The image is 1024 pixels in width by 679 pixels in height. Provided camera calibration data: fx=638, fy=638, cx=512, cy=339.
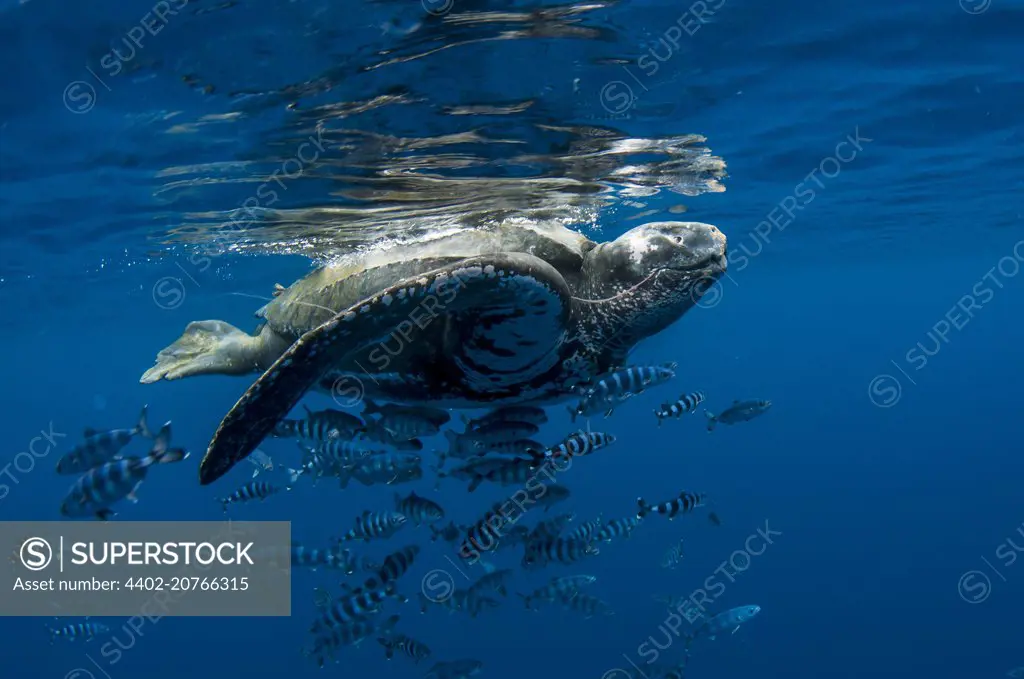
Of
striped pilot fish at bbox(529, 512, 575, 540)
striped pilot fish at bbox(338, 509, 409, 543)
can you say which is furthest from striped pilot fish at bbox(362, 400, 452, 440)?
striped pilot fish at bbox(529, 512, 575, 540)

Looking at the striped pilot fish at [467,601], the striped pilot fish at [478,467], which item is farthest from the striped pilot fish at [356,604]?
the striped pilot fish at [478,467]

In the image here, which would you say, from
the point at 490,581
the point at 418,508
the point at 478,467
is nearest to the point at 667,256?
the point at 478,467

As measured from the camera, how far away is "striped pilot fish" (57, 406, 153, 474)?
6.66m

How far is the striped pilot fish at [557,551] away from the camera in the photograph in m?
7.07

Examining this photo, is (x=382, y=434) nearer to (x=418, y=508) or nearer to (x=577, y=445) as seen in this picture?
(x=418, y=508)

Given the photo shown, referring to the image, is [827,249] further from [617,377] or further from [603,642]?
[617,377]

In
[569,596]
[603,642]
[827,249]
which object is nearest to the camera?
[569,596]

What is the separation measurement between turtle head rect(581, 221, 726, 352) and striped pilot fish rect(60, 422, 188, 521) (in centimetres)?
422

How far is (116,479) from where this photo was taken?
6.20 m

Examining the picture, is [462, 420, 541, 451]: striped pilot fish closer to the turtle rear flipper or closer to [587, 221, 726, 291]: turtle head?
[587, 221, 726, 291]: turtle head

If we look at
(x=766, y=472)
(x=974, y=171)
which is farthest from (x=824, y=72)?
(x=766, y=472)

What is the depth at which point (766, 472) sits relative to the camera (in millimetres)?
51094

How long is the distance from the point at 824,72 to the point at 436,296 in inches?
312

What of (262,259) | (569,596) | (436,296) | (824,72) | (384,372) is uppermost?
(262,259)
